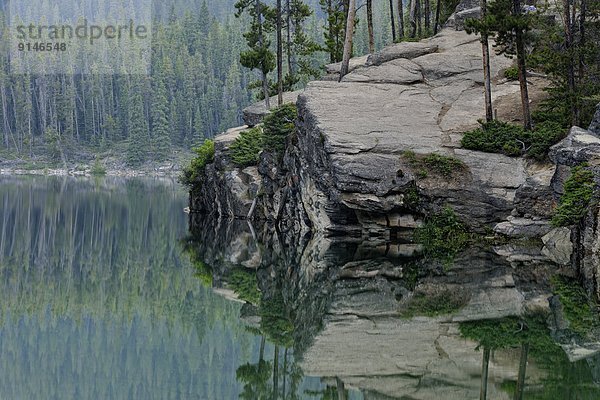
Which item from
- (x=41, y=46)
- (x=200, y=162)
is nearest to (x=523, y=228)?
(x=200, y=162)

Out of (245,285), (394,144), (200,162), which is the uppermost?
(394,144)

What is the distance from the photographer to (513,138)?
25.8 metres

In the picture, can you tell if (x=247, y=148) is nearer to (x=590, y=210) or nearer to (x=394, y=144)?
(x=394, y=144)

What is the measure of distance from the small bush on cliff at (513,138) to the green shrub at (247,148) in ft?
45.9

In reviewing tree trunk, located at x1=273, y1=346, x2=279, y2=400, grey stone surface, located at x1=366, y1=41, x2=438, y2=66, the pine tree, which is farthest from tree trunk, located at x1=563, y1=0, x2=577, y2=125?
the pine tree

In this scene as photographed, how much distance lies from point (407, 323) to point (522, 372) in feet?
10.9

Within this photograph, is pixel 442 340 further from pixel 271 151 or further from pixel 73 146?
pixel 73 146

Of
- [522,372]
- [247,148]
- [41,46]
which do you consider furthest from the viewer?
[41,46]

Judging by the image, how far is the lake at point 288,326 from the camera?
10211mm

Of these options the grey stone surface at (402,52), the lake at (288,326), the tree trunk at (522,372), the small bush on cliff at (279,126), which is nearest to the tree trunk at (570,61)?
the lake at (288,326)

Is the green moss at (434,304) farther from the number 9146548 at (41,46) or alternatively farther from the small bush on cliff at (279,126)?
the number 9146548 at (41,46)

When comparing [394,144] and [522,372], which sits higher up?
[394,144]

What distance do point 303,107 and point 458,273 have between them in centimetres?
1263

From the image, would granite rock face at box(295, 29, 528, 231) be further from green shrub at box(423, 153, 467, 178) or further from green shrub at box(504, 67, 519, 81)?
green shrub at box(504, 67, 519, 81)
